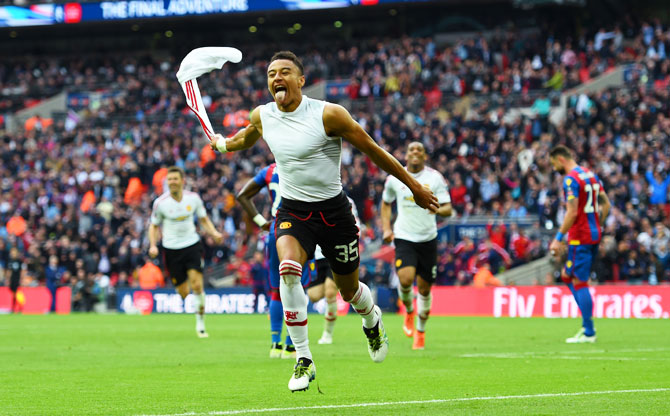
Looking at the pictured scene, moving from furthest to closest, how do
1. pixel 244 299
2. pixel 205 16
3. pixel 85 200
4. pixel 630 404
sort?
pixel 205 16
pixel 85 200
pixel 244 299
pixel 630 404

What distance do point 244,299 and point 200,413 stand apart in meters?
23.2

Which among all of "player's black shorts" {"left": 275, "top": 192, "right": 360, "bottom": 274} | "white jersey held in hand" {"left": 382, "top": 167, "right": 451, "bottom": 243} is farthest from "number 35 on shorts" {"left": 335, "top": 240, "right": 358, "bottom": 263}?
"white jersey held in hand" {"left": 382, "top": 167, "right": 451, "bottom": 243}

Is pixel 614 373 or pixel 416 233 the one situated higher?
pixel 416 233

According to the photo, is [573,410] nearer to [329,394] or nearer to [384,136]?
[329,394]

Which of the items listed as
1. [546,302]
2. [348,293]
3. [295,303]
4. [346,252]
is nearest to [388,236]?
[348,293]

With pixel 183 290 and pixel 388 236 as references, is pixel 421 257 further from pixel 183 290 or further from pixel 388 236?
pixel 183 290

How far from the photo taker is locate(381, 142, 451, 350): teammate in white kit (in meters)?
14.2

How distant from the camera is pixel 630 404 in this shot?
7.69 metres

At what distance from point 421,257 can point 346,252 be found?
582 cm

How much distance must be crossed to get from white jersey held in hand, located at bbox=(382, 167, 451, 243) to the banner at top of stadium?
27.4m

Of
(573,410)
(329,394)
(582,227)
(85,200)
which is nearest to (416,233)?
(582,227)

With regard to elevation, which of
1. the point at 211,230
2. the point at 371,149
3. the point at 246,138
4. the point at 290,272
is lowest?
the point at 290,272

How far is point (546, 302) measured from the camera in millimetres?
25391

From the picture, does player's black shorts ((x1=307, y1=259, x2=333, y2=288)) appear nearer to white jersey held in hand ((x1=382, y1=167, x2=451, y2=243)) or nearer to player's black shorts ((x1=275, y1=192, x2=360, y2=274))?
white jersey held in hand ((x1=382, y1=167, x2=451, y2=243))
